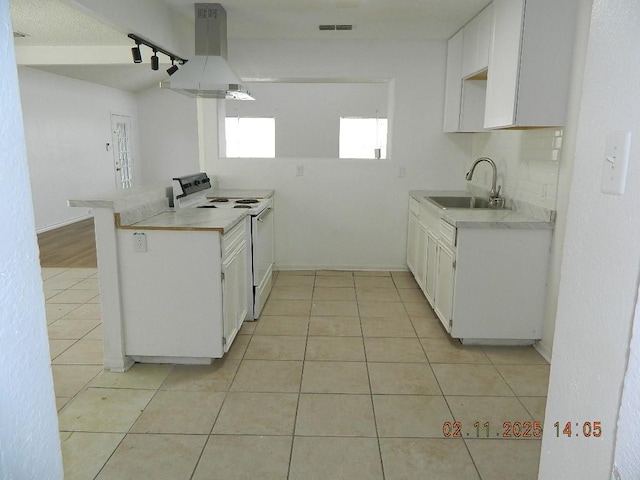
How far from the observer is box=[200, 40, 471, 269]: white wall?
467 centimetres

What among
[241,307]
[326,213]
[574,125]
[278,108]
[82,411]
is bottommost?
[82,411]

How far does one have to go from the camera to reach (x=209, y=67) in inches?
138

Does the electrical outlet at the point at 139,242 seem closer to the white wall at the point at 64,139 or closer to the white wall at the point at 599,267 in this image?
the white wall at the point at 599,267

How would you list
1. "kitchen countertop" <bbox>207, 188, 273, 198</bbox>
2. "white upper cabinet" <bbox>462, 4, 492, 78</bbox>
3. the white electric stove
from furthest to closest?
"kitchen countertop" <bbox>207, 188, 273, 198</bbox> → the white electric stove → "white upper cabinet" <bbox>462, 4, 492, 78</bbox>

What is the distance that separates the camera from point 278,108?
973 centimetres

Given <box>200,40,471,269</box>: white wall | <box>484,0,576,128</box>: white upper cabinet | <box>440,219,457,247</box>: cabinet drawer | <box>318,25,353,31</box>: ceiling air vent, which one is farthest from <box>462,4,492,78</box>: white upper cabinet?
<box>440,219,457,247</box>: cabinet drawer

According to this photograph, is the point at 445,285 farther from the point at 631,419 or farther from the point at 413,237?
the point at 631,419

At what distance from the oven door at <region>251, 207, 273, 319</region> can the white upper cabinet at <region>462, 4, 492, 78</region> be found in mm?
2029

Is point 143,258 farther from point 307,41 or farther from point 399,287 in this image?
point 307,41

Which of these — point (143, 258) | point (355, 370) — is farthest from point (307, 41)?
point (355, 370)

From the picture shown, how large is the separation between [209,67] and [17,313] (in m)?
3.20

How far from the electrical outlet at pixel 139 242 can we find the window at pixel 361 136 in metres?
7.47

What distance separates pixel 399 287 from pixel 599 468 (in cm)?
366

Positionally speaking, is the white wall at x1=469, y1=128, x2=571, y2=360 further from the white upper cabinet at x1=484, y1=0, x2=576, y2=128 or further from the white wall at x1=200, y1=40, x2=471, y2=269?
the white wall at x1=200, y1=40, x2=471, y2=269
